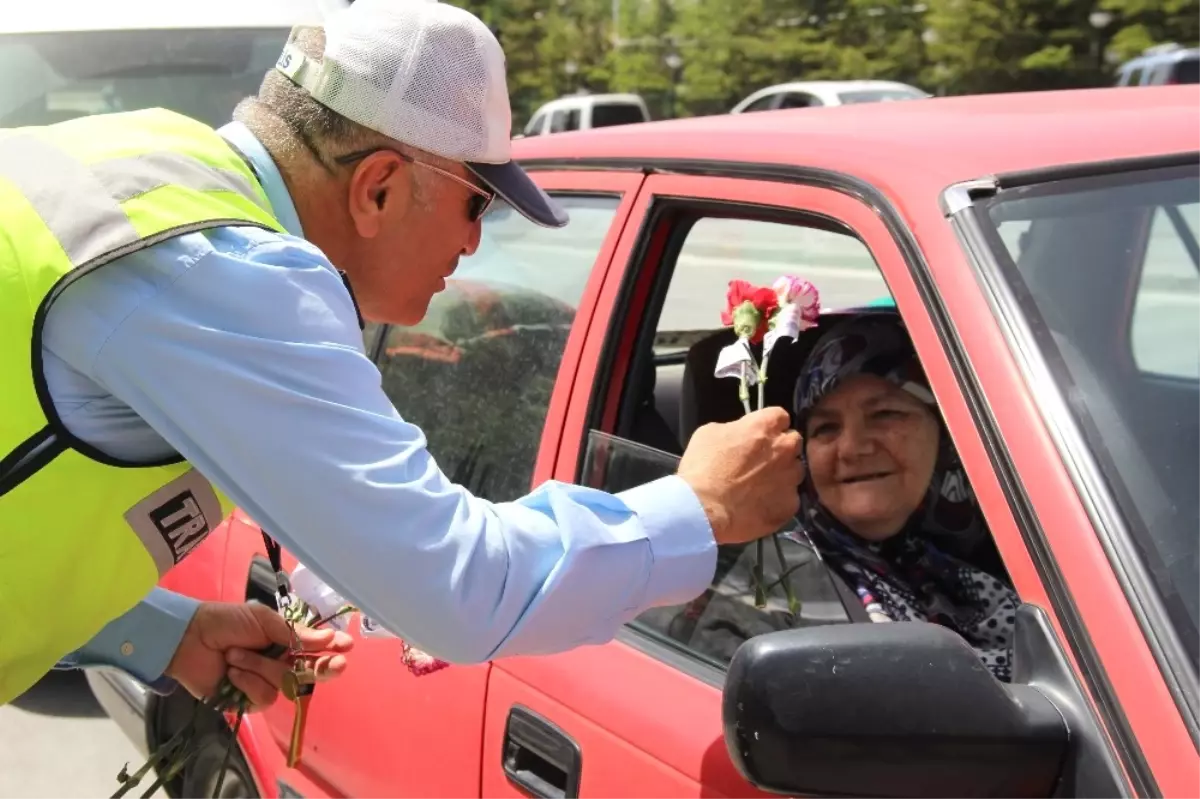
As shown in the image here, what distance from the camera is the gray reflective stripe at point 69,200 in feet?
4.07

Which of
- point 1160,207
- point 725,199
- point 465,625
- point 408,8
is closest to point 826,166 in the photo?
point 725,199

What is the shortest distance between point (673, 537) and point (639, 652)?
0.44 meters

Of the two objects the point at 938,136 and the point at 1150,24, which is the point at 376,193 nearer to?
the point at 938,136

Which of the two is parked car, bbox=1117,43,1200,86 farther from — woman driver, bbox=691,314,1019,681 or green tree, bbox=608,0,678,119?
green tree, bbox=608,0,678,119

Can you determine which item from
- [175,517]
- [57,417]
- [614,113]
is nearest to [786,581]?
[175,517]

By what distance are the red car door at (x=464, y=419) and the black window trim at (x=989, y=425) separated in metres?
0.35

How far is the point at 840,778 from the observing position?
4.03 feet

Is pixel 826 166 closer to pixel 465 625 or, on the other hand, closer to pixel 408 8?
pixel 408 8

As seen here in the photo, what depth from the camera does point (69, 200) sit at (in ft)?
4.24

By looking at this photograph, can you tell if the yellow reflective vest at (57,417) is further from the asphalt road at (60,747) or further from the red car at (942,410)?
the asphalt road at (60,747)

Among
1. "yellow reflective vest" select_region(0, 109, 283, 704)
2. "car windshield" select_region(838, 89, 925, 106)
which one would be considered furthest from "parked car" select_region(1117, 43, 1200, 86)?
"yellow reflective vest" select_region(0, 109, 283, 704)

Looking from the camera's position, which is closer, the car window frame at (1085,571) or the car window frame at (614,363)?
the car window frame at (1085,571)

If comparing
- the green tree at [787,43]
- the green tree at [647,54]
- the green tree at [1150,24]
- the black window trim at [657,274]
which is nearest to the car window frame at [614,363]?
the black window trim at [657,274]

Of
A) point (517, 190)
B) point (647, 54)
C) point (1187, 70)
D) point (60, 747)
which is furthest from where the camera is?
point (647, 54)
